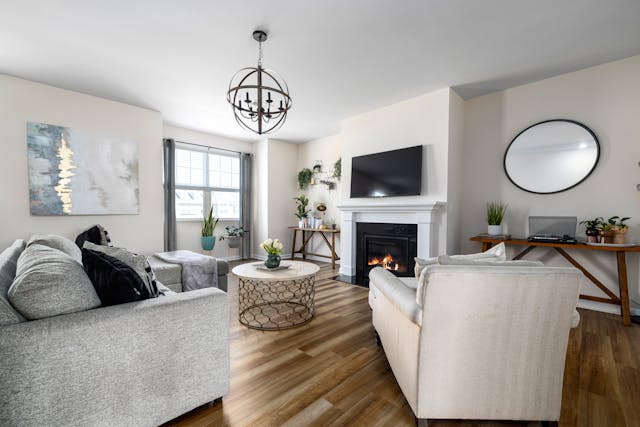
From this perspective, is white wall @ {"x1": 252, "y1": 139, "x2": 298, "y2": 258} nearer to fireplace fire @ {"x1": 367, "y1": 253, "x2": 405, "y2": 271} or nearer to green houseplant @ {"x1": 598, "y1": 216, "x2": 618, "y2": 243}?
fireplace fire @ {"x1": 367, "y1": 253, "x2": 405, "y2": 271}

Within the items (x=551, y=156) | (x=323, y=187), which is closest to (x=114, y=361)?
(x=551, y=156)

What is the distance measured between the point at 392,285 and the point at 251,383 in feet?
3.36

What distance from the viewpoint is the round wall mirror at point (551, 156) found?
305cm

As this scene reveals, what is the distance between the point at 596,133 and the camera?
3006 millimetres

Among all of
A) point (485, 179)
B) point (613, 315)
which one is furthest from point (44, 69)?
point (613, 315)

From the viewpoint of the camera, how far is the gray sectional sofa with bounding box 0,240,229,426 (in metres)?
1.02

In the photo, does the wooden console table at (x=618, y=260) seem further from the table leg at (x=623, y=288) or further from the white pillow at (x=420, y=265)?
the white pillow at (x=420, y=265)

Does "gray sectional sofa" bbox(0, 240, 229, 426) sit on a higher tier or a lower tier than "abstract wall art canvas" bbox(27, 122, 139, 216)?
lower

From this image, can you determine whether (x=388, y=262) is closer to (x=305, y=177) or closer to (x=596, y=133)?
(x=596, y=133)

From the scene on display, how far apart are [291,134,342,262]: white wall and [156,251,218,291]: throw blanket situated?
2861 millimetres

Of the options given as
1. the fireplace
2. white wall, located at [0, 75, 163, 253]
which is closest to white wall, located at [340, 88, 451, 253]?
the fireplace

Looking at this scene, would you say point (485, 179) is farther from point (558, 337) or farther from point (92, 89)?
point (92, 89)

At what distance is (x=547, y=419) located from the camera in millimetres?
1333

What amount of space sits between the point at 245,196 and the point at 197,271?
322 cm
